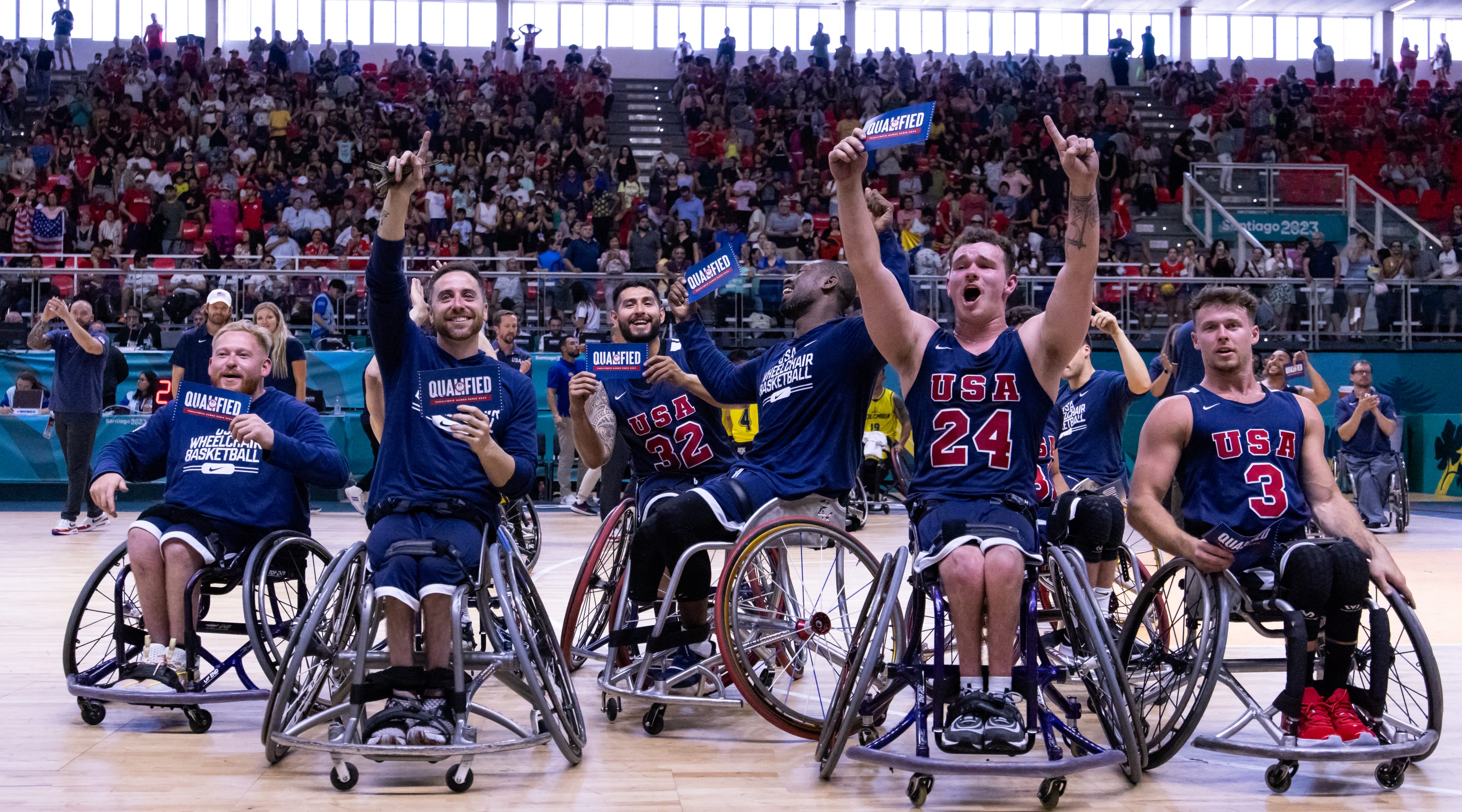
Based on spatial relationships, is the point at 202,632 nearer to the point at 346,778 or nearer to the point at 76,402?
the point at 346,778

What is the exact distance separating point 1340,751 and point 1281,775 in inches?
7.1

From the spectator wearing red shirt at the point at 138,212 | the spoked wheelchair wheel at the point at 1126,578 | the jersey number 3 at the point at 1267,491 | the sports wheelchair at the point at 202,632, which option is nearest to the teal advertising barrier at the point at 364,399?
the spectator wearing red shirt at the point at 138,212

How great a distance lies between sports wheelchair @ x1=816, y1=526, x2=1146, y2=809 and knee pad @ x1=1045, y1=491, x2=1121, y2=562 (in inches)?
35.6

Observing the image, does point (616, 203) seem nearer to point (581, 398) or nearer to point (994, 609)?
point (581, 398)

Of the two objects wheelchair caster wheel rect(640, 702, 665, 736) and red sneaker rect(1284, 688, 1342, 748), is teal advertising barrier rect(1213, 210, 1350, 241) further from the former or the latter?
wheelchair caster wheel rect(640, 702, 665, 736)

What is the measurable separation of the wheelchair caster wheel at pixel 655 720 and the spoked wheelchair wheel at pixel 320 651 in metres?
0.94

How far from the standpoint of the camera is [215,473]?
4266mm

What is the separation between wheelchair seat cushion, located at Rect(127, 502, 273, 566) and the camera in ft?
13.5

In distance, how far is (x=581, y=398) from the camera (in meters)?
4.62

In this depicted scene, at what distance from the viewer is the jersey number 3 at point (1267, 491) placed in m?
3.71

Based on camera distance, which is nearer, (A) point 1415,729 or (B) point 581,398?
(A) point 1415,729

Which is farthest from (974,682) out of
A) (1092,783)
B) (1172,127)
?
(1172,127)

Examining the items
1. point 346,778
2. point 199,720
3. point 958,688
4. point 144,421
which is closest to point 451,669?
point 346,778

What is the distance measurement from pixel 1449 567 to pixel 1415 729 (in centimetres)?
581
